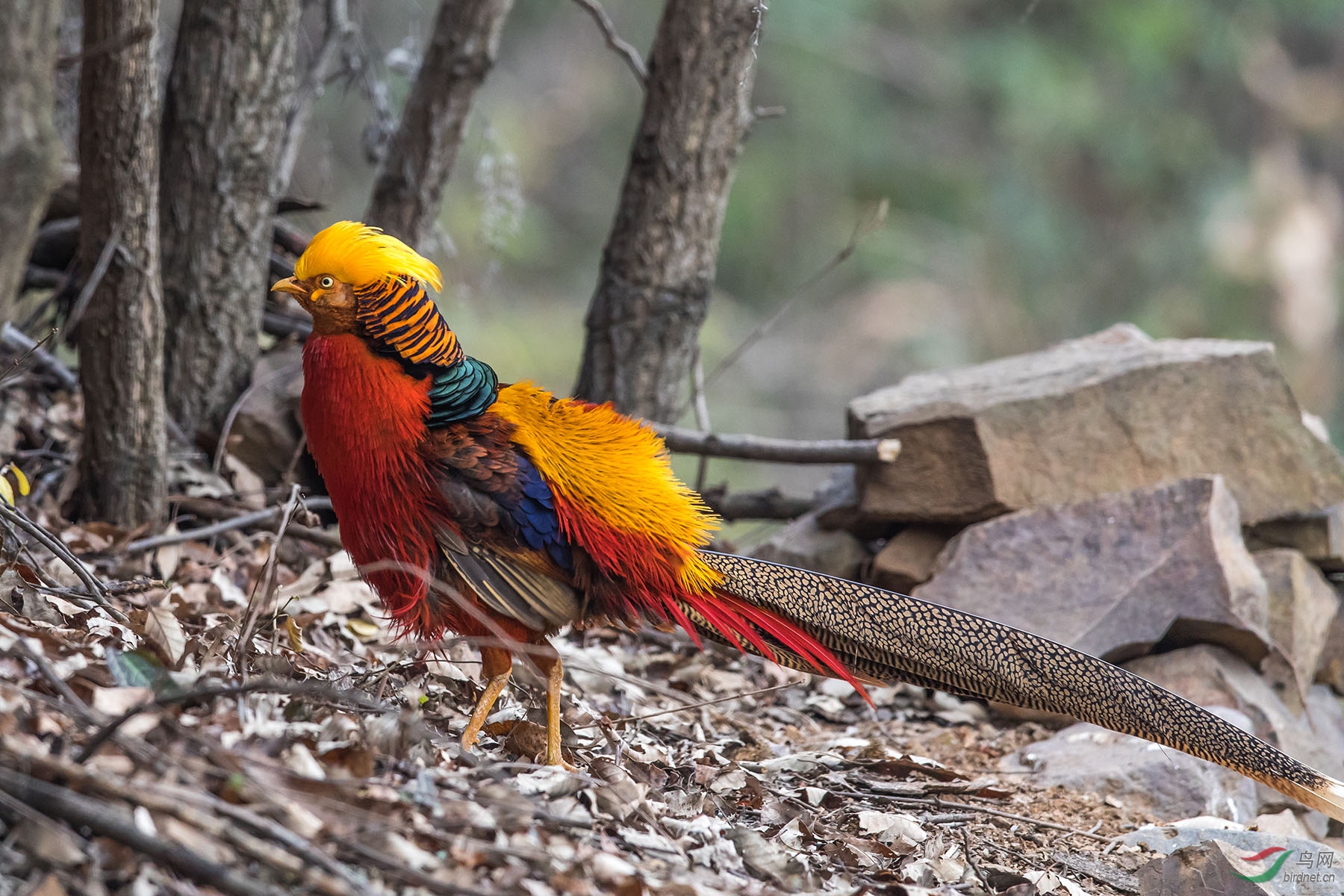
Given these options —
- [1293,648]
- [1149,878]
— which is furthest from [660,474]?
[1293,648]

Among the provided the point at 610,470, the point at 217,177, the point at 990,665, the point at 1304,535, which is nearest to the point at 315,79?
the point at 217,177

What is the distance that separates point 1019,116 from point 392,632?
9.98m

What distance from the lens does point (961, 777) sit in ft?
11.0

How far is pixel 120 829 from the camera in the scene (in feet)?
5.70

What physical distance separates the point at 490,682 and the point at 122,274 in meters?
1.70

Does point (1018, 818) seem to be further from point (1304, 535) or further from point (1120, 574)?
point (1304, 535)

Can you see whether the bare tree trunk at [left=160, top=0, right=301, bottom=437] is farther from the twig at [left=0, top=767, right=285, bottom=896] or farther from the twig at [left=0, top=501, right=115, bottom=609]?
the twig at [left=0, top=767, right=285, bottom=896]

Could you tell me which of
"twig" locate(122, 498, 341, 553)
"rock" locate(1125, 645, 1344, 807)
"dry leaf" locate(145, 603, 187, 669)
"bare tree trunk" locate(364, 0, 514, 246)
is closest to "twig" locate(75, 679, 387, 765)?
"dry leaf" locate(145, 603, 187, 669)

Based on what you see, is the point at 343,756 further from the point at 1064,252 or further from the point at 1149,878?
the point at 1064,252

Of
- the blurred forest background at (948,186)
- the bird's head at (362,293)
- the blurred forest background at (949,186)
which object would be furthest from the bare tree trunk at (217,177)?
the blurred forest background at (949,186)

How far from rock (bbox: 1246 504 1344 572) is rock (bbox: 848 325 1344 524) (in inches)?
3.8

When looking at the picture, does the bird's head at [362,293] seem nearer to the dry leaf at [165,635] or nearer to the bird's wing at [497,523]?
the bird's wing at [497,523]

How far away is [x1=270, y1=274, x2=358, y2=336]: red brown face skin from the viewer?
2770 millimetres

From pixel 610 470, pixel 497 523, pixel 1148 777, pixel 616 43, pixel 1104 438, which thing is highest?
pixel 616 43
